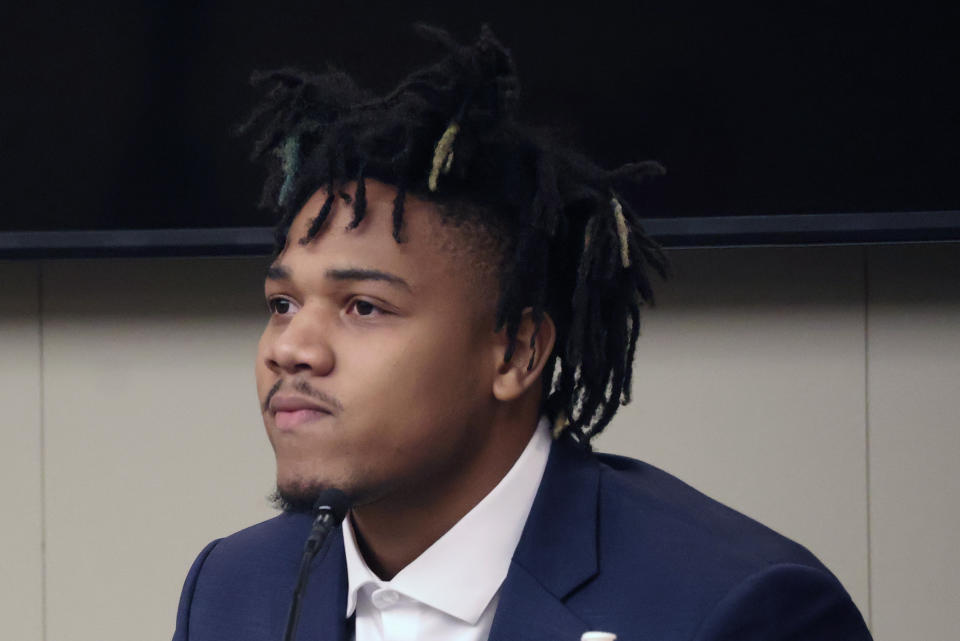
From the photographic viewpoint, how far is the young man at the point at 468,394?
1.24 m

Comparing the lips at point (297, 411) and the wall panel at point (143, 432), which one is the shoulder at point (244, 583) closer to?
the lips at point (297, 411)

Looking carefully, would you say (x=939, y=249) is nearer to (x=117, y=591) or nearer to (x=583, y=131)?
(x=583, y=131)

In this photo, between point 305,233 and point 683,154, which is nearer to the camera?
point 305,233

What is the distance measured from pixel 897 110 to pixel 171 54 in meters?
1.23

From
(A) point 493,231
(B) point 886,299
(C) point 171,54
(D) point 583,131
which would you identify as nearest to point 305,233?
(A) point 493,231

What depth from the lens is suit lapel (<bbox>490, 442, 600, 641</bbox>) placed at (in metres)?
1.23

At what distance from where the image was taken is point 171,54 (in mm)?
2152

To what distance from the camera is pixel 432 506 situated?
4.42 ft

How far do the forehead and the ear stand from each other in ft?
0.24

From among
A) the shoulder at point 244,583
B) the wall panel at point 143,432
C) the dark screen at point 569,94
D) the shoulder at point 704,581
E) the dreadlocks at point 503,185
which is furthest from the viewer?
the wall panel at point 143,432

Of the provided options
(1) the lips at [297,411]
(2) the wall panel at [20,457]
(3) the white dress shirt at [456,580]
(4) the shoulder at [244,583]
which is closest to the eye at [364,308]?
(1) the lips at [297,411]

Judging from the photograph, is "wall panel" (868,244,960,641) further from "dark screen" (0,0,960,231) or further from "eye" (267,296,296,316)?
"eye" (267,296,296,316)

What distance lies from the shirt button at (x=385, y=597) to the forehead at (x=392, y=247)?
333mm

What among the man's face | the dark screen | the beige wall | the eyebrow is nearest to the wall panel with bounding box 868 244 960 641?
the beige wall
